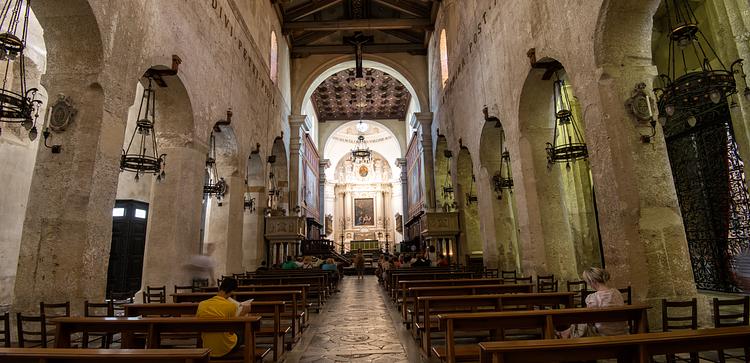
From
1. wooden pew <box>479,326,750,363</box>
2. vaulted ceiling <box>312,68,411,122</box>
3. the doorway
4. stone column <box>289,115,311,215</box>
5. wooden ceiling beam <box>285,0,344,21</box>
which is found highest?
wooden ceiling beam <box>285,0,344,21</box>

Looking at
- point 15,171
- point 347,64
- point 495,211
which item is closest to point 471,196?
point 495,211

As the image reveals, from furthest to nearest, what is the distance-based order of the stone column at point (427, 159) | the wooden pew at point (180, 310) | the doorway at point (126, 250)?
the stone column at point (427, 159)
the doorway at point (126, 250)
the wooden pew at point (180, 310)

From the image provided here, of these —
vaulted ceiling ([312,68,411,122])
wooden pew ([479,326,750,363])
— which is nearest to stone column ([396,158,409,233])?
vaulted ceiling ([312,68,411,122])

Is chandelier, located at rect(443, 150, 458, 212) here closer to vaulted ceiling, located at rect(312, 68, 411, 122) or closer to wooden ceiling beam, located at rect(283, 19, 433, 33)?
wooden ceiling beam, located at rect(283, 19, 433, 33)

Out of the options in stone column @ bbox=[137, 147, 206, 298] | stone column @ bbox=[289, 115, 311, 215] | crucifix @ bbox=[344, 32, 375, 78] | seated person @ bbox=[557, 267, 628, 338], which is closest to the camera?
seated person @ bbox=[557, 267, 628, 338]

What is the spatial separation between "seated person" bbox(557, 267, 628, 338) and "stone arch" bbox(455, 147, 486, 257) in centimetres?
901

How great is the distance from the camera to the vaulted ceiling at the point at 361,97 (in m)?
22.4

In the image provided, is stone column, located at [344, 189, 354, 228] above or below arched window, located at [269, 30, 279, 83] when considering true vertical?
below

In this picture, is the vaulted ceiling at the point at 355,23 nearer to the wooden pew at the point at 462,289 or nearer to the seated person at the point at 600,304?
the wooden pew at the point at 462,289

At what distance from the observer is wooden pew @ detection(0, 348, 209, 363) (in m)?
1.89

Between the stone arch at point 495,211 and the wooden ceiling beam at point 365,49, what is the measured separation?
9979 mm

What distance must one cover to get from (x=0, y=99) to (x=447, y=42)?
40.9 ft

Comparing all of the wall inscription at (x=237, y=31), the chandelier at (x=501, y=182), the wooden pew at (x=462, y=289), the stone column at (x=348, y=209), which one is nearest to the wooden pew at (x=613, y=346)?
the wooden pew at (x=462, y=289)

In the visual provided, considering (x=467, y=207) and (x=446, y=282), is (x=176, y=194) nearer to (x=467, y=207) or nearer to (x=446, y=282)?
(x=446, y=282)
